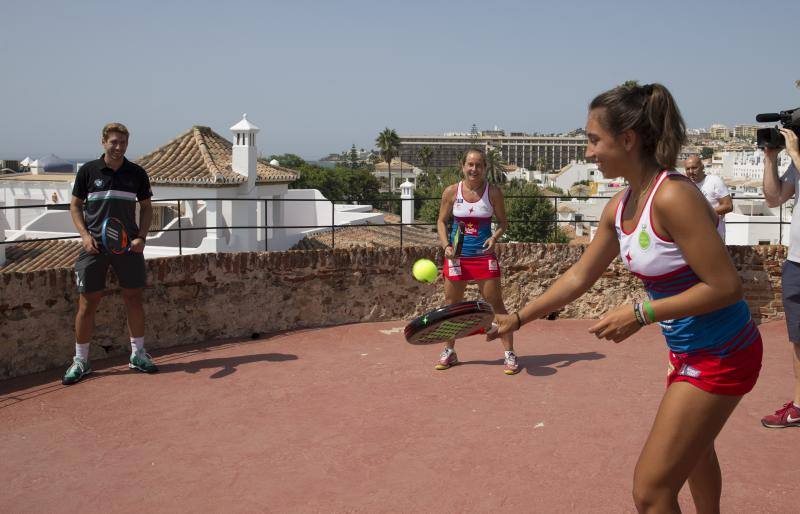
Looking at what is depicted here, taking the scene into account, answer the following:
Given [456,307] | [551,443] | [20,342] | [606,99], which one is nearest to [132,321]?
[20,342]

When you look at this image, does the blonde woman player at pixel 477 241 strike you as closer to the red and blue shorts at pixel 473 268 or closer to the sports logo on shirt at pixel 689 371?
the red and blue shorts at pixel 473 268

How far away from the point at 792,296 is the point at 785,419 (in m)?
0.88

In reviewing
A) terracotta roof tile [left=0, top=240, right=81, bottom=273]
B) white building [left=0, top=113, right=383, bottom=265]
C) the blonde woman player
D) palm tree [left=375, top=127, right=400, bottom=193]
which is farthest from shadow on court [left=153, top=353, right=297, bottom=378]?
palm tree [left=375, top=127, right=400, bottom=193]

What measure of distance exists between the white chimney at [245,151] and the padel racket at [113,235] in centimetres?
1893

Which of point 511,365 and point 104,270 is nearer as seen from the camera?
point 104,270

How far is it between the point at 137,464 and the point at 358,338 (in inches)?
140

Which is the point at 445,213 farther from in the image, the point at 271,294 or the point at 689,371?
the point at 689,371

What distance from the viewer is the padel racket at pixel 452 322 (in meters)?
3.40

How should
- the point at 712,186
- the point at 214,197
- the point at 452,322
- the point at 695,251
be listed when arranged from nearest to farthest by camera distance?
the point at 695,251, the point at 452,322, the point at 712,186, the point at 214,197

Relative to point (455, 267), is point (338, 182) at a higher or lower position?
higher

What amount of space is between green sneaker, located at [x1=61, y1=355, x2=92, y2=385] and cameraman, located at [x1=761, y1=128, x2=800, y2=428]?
5451 millimetres

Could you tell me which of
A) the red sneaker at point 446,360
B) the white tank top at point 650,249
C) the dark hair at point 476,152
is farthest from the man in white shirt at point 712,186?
the white tank top at point 650,249

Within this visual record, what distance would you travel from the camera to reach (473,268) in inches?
270

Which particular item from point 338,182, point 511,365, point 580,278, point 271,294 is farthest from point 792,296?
point 338,182
